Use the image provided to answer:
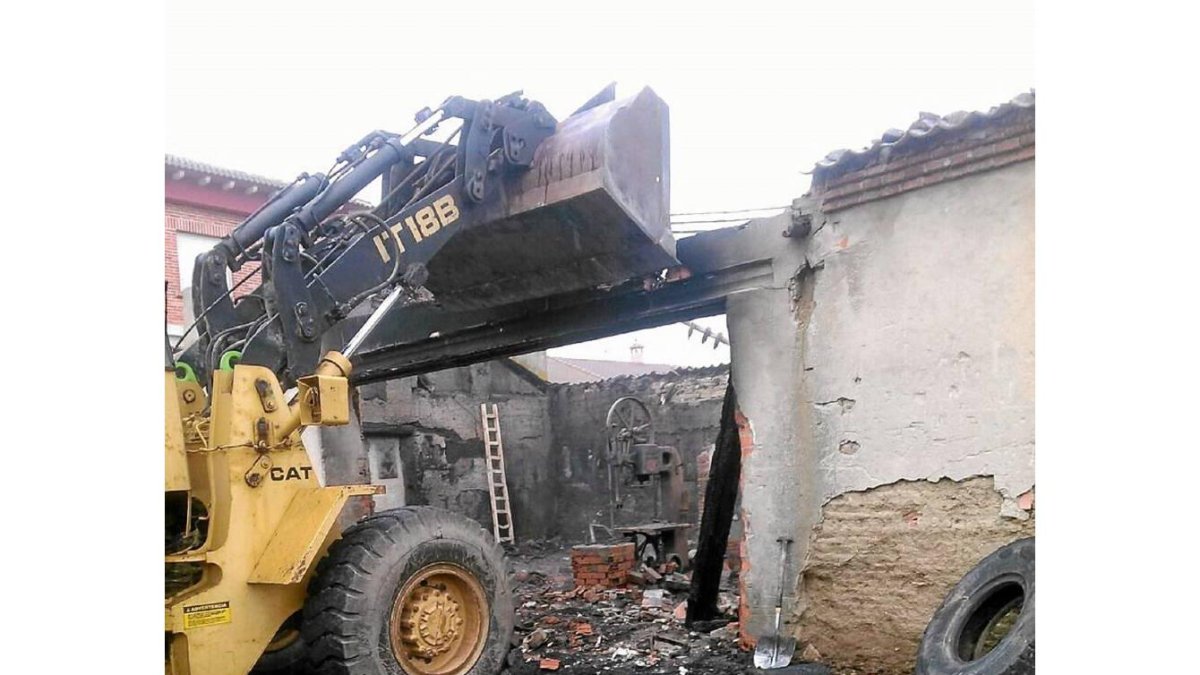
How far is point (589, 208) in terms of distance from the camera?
237 inches

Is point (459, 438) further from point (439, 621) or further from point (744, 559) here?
point (439, 621)

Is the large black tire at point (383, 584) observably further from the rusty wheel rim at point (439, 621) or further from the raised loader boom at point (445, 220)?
the raised loader boom at point (445, 220)

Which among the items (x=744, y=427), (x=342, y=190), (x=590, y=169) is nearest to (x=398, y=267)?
(x=342, y=190)

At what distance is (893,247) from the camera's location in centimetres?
575

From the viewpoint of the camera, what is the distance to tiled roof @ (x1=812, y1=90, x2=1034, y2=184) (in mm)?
5163

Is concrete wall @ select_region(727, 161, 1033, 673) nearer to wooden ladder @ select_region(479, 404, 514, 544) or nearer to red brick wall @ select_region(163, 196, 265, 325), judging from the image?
red brick wall @ select_region(163, 196, 265, 325)

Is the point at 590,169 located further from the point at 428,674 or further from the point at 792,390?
the point at 428,674

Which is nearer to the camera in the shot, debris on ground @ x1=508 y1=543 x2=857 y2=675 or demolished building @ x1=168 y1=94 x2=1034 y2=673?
demolished building @ x1=168 y1=94 x2=1034 y2=673

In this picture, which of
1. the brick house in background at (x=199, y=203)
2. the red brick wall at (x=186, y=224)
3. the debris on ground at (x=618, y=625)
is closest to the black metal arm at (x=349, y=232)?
the debris on ground at (x=618, y=625)

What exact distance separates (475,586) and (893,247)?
11.0 feet

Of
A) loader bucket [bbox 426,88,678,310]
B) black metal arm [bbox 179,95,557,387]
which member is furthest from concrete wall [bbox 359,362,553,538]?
black metal arm [bbox 179,95,557,387]

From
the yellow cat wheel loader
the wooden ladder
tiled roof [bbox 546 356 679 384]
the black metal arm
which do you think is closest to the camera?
the yellow cat wheel loader

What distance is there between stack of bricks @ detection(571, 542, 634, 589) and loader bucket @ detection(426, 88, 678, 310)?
3.96 metres

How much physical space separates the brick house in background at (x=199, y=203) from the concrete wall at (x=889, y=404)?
1070 cm
